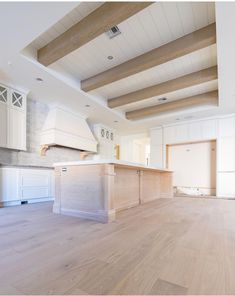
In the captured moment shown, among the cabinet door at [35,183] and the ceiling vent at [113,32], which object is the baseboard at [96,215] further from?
the ceiling vent at [113,32]

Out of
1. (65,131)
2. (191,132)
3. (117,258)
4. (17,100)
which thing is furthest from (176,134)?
(117,258)

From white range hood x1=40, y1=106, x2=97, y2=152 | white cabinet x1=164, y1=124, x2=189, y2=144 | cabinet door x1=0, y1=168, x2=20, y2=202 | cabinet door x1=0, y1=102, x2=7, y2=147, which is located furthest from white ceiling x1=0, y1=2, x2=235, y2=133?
cabinet door x1=0, y1=168, x2=20, y2=202

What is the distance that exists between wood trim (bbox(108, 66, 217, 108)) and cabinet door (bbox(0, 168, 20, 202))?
290 centimetres

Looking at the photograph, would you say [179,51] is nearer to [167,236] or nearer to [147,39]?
[147,39]

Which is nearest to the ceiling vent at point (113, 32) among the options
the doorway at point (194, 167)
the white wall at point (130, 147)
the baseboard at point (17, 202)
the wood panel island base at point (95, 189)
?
the wood panel island base at point (95, 189)

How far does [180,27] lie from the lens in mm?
2578

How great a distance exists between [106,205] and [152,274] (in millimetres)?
1226

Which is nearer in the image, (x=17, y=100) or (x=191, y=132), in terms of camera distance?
(x=17, y=100)

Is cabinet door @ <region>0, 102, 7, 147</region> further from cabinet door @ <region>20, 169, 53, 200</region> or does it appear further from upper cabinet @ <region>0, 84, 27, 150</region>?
cabinet door @ <region>20, 169, 53, 200</region>

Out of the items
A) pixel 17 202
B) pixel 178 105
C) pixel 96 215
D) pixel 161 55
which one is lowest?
pixel 17 202

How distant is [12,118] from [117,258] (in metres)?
3.62

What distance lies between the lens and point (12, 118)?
12.3ft

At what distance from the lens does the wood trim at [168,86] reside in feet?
11.6

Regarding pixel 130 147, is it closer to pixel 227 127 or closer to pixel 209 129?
pixel 209 129
